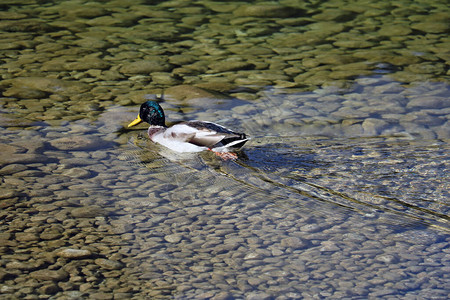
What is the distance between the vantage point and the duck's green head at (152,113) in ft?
24.0

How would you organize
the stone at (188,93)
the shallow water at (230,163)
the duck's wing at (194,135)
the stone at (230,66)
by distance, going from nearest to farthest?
the shallow water at (230,163)
the duck's wing at (194,135)
the stone at (188,93)
the stone at (230,66)

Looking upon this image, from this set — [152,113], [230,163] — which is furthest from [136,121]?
[230,163]

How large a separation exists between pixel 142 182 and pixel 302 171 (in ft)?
4.86

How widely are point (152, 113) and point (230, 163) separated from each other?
1163 millimetres

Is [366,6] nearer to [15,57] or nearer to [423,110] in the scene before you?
[423,110]

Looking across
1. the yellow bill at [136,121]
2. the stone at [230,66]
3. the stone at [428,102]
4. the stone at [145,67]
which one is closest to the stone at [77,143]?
the yellow bill at [136,121]

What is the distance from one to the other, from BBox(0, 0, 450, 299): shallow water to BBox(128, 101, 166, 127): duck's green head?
0.93 ft

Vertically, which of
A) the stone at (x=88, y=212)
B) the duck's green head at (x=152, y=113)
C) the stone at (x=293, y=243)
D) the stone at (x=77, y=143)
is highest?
the duck's green head at (x=152, y=113)

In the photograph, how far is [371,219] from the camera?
5527mm

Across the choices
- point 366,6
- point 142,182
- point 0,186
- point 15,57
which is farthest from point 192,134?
point 366,6

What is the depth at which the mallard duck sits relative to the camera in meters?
6.66

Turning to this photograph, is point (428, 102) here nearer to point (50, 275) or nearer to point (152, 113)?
point (152, 113)

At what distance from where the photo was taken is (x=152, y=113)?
7.33 meters

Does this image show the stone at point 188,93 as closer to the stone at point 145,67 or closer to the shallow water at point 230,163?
the shallow water at point 230,163
